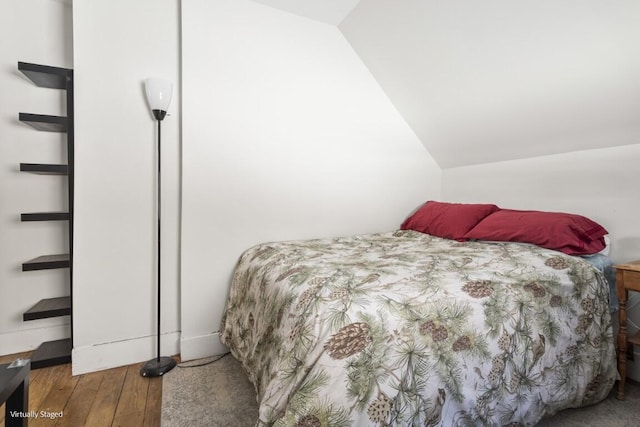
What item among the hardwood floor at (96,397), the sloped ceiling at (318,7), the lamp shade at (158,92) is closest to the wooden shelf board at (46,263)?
the hardwood floor at (96,397)

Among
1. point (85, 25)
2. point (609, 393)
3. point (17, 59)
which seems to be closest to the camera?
point (609, 393)

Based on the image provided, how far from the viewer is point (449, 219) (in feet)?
7.67

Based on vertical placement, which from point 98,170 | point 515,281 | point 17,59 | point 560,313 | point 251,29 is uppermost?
point 251,29

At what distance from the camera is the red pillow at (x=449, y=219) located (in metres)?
2.23

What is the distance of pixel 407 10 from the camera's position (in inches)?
79.2

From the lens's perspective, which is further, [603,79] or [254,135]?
[254,135]

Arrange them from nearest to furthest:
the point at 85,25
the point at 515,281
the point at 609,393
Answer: the point at 515,281 → the point at 609,393 → the point at 85,25

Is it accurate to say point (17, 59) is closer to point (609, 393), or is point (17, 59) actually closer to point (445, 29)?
point (445, 29)

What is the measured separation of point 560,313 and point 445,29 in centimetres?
166


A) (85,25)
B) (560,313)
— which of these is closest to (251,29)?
(85,25)

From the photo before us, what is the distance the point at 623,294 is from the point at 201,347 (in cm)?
224

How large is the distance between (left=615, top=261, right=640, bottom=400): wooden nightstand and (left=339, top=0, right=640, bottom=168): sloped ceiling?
2.57 feet

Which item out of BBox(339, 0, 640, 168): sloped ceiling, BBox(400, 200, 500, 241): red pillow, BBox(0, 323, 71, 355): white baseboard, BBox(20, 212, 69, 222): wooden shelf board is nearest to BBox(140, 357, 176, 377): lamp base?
BBox(0, 323, 71, 355): white baseboard

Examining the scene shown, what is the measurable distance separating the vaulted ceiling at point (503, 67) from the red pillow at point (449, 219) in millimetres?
489
